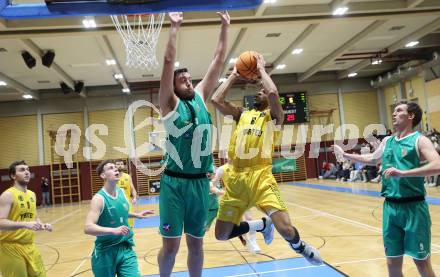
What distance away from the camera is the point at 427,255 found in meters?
3.47

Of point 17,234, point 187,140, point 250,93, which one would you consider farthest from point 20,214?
point 250,93

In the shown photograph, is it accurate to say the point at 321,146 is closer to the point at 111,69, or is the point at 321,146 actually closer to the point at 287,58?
the point at 287,58

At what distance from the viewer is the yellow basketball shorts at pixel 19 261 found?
13.5 ft

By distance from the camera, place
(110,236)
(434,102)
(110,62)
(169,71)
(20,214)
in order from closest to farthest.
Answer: (169,71)
(110,236)
(20,214)
(110,62)
(434,102)

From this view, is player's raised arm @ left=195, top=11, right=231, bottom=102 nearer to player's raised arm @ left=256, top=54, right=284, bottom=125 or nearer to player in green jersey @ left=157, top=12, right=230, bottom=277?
player in green jersey @ left=157, top=12, right=230, bottom=277

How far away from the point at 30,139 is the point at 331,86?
16.2m

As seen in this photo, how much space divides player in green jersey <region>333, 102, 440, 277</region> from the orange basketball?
1.42 metres

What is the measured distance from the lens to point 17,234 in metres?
4.27

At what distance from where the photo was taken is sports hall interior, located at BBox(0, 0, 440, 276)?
730cm

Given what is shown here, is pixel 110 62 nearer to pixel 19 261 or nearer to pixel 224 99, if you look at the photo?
pixel 224 99

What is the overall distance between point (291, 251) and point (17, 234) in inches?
165

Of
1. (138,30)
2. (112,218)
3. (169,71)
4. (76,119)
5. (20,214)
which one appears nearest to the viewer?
(169,71)

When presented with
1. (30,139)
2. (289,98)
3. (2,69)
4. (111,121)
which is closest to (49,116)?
(30,139)

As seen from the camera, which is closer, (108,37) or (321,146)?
(108,37)
